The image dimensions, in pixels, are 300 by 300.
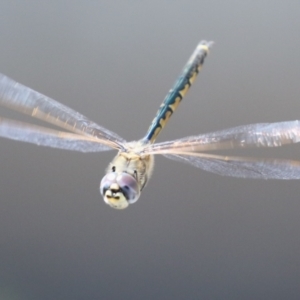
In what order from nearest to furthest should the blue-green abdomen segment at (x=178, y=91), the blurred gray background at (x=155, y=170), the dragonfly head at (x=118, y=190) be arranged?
the dragonfly head at (x=118, y=190)
the blue-green abdomen segment at (x=178, y=91)
the blurred gray background at (x=155, y=170)

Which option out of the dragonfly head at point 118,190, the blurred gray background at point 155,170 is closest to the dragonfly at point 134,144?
the dragonfly head at point 118,190

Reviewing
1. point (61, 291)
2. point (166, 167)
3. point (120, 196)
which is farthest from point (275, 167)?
point (61, 291)

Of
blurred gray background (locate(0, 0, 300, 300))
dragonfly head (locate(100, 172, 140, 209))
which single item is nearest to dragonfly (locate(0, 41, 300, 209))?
dragonfly head (locate(100, 172, 140, 209))

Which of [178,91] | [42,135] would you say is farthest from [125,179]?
[178,91]

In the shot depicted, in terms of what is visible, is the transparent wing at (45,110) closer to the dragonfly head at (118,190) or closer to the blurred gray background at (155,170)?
the dragonfly head at (118,190)

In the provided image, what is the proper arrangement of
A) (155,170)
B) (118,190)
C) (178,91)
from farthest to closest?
(155,170) → (178,91) → (118,190)

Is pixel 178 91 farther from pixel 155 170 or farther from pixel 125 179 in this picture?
pixel 155 170
